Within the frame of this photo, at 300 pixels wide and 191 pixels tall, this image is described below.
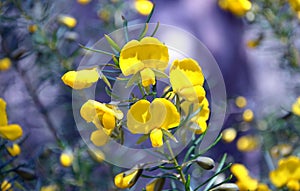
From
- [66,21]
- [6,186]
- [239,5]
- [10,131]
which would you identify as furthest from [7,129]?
[239,5]

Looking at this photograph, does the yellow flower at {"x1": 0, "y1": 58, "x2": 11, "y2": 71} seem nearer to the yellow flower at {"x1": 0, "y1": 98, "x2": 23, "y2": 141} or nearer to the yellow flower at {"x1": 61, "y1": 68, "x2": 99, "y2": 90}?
the yellow flower at {"x1": 0, "y1": 98, "x2": 23, "y2": 141}

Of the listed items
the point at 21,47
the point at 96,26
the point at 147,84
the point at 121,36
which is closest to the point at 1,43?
the point at 21,47

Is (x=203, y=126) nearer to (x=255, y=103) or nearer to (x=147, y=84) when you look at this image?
(x=147, y=84)

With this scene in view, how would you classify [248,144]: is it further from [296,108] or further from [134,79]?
[134,79]

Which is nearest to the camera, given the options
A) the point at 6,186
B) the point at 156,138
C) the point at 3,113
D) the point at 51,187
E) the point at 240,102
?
the point at 156,138

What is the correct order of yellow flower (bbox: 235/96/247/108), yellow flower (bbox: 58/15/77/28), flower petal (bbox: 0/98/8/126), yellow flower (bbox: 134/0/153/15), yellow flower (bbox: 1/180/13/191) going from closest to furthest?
flower petal (bbox: 0/98/8/126), yellow flower (bbox: 1/180/13/191), yellow flower (bbox: 134/0/153/15), yellow flower (bbox: 58/15/77/28), yellow flower (bbox: 235/96/247/108)

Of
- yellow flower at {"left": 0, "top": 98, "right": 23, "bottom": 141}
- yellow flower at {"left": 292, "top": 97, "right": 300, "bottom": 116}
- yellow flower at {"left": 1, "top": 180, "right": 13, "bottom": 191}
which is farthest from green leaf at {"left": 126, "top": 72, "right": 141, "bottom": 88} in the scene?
yellow flower at {"left": 292, "top": 97, "right": 300, "bottom": 116}

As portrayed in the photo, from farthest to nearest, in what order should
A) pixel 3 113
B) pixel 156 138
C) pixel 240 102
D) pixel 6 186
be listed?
pixel 240 102
pixel 6 186
pixel 3 113
pixel 156 138
